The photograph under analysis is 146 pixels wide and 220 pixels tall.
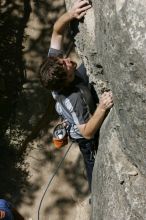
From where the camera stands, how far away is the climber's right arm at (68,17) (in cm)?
354

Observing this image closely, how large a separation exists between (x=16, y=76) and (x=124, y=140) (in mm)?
3058

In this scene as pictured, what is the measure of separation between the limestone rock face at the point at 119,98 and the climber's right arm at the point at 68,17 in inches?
2.3

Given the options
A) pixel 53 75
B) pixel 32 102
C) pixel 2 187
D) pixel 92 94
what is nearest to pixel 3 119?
pixel 32 102

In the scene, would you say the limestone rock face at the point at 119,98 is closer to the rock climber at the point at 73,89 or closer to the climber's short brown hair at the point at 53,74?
the rock climber at the point at 73,89

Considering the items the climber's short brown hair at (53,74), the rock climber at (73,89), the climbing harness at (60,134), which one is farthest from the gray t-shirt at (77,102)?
the climbing harness at (60,134)

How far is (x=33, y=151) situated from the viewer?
5.95 meters

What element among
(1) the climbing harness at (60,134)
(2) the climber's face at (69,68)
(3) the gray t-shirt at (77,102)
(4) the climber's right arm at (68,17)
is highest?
(4) the climber's right arm at (68,17)

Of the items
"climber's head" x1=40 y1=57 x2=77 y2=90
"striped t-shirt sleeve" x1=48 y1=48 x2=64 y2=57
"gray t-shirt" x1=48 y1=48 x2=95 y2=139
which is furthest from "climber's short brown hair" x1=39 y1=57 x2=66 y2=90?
"striped t-shirt sleeve" x1=48 y1=48 x2=64 y2=57

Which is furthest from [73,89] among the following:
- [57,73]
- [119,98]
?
[119,98]

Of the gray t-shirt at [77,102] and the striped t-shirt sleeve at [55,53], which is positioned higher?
the striped t-shirt sleeve at [55,53]

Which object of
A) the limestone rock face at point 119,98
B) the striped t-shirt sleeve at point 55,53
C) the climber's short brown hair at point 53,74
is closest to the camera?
the limestone rock face at point 119,98

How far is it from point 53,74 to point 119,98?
0.57 m

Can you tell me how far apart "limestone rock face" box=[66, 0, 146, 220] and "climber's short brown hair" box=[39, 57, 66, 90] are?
0.89 ft

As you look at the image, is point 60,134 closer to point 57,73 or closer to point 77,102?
point 77,102
